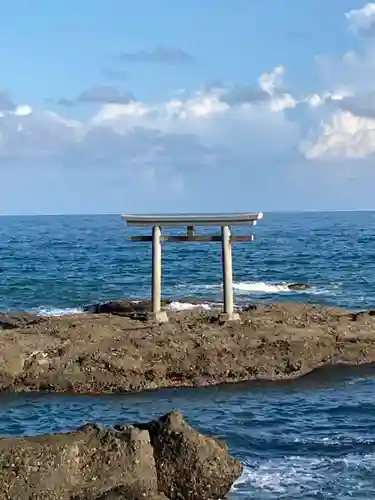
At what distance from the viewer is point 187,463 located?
11.9 meters

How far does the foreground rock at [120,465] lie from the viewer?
1089cm

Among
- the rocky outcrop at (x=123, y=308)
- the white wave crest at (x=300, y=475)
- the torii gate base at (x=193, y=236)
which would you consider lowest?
the white wave crest at (x=300, y=475)

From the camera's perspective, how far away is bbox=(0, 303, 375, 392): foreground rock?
57.7 ft

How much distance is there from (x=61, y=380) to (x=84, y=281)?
1026 inches

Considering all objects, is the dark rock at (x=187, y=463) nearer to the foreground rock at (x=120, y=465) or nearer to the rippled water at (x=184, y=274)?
the foreground rock at (x=120, y=465)

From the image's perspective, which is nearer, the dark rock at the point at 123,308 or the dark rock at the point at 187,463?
the dark rock at the point at 187,463

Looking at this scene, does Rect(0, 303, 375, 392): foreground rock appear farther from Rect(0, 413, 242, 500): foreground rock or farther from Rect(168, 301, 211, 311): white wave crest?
Rect(168, 301, 211, 311): white wave crest

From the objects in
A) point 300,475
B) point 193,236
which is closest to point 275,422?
point 300,475

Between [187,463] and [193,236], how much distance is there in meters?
10.5

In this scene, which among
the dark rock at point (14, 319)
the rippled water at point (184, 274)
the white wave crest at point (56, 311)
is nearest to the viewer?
the dark rock at point (14, 319)

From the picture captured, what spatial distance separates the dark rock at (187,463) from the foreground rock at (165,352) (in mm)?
5485

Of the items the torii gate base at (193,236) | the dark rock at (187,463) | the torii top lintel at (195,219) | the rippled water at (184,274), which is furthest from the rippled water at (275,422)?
the rippled water at (184,274)

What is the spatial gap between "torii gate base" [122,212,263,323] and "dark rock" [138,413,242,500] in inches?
345

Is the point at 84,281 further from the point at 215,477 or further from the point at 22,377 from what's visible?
the point at 215,477
